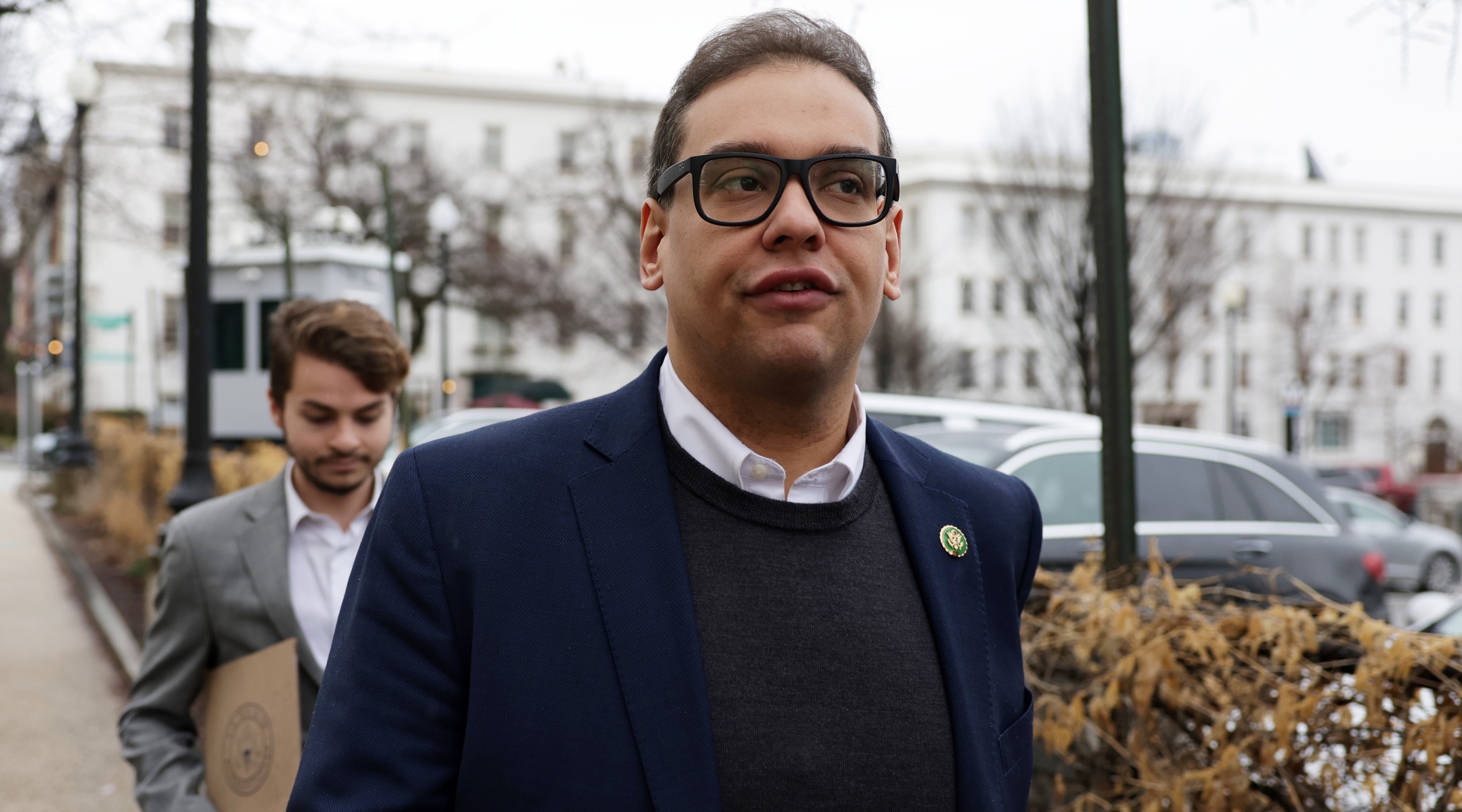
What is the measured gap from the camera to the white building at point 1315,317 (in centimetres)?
5075

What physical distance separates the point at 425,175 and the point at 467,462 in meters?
39.6

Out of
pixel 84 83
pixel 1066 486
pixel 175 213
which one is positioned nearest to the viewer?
pixel 1066 486

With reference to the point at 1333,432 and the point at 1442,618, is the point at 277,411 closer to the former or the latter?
the point at 1442,618

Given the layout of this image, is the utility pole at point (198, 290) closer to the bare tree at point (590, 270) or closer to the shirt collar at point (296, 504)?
the shirt collar at point (296, 504)

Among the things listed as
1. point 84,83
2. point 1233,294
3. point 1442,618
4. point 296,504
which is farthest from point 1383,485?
point 296,504

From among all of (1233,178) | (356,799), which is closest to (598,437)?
(356,799)

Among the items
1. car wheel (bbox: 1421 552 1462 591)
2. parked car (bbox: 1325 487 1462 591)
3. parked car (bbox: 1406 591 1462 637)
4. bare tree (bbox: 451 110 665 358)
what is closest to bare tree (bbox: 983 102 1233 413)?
parked car (bbox: 1325 487 1462 591)

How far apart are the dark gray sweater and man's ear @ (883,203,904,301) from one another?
396mm

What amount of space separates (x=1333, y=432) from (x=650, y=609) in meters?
66.5

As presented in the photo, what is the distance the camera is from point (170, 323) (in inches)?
1976

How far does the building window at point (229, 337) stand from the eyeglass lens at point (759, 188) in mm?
16530

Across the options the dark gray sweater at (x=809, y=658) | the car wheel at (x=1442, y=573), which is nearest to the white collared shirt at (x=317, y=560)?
the dark gray sweater at (x=809, y=658)

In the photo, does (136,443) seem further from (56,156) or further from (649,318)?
(649,318)

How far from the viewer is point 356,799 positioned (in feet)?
4.99
